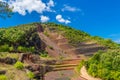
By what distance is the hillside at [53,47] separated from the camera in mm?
47963

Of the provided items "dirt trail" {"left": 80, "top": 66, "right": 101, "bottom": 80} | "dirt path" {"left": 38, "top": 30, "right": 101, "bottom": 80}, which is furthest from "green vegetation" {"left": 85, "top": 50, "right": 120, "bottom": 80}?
"dirt path" {"left": 38, "top": 30, "right": 101, "bottom": 80}

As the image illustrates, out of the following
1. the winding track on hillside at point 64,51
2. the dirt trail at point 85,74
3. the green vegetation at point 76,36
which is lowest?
the dirt trail at point 85,74

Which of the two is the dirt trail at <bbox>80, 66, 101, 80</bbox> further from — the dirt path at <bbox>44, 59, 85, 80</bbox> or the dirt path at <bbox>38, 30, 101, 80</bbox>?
the dirt path at <bbox>44, 59, 85, 80</bbox>

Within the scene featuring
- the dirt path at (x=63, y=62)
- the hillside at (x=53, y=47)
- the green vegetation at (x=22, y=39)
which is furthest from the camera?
the green vegetation at (x=22, y=39)

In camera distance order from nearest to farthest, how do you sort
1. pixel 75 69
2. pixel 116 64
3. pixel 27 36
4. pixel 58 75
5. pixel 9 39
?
pixel 116 64 → pixel 58 75 → pixel 75 69 → pixel 9 39 → pixel 27 36

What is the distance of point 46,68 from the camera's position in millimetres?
49250

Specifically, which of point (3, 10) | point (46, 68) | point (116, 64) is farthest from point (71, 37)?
point (3, 10)

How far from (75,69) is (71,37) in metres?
20.7

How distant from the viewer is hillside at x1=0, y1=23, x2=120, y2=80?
47963 millimetres

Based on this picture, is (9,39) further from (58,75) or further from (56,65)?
(58,75)

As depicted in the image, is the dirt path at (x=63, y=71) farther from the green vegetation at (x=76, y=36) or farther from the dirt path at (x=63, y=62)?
the green vegetation at (x=76, y=36)

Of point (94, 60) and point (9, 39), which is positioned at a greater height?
point (9, 39)

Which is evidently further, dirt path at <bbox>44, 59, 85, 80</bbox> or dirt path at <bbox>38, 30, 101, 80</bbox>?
dirt path at <bbox>38, 30, 101, 80</bbox>

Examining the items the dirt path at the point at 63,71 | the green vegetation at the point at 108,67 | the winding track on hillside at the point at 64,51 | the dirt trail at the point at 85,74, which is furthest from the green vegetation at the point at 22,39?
the green vegetation at the point at 108,67
